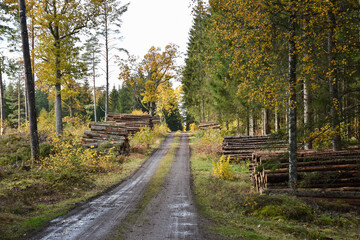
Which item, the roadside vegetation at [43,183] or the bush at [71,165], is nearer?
the roadside vegetation at [43,183]

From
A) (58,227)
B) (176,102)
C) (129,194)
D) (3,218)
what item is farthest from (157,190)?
(176,102)

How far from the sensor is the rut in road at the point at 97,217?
4.66 meters

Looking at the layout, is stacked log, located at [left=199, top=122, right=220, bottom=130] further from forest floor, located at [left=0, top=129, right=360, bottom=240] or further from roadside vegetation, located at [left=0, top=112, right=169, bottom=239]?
forest floor, located at [left=0, top=129, right=360, bottom=240]

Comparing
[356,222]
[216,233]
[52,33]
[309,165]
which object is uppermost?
[52,33]

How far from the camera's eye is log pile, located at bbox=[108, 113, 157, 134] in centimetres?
2802

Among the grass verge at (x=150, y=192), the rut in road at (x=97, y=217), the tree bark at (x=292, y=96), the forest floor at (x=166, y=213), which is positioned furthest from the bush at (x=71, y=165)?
the tree bark at (x=292, y=96)

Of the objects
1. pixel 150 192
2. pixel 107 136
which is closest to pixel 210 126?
pixel 107 136

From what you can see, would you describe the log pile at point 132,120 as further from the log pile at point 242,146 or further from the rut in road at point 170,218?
the rut in road at point 170,218

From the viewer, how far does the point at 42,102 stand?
68438 millimetres

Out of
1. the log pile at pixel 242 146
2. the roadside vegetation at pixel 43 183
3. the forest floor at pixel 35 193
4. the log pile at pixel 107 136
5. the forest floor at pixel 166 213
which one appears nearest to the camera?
the forest floor at pixel 166 213

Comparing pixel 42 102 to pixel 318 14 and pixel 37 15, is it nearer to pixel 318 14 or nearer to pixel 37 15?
pixel 37 15

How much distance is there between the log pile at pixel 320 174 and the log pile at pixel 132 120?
2098 centimetres

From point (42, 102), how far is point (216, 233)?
250 feet

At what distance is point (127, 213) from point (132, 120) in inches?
935
